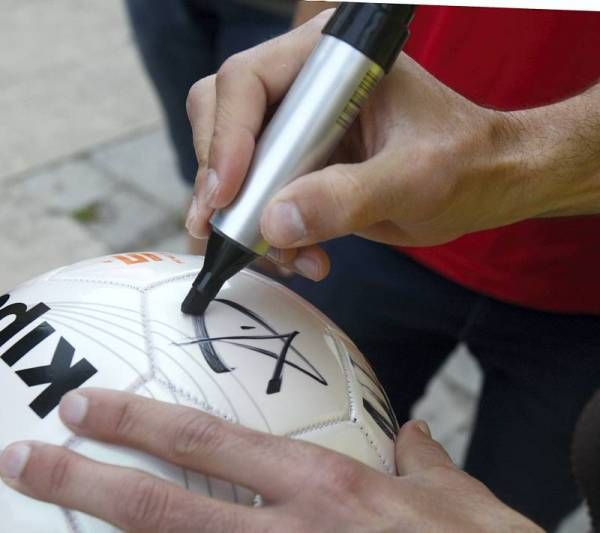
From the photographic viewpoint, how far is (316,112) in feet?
2.63

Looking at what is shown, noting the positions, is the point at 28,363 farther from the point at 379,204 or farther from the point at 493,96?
the point at 493,96

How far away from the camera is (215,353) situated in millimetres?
868

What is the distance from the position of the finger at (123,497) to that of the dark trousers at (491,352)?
0.73 metres

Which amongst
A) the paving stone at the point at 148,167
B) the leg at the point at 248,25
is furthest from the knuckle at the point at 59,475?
the paving stone at the point at 148,167

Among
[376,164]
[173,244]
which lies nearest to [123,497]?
[376,164]

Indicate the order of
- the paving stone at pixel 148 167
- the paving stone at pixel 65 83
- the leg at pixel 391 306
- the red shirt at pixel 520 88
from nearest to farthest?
the red shirt at pixel 520 88
the leg at pixel 391 306
the paving stone at pixel 148 167
the paving stone at pixel 65 83

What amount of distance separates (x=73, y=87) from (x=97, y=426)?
3.12 metres

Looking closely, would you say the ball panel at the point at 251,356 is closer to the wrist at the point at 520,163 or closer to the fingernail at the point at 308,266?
the fingernail at the point at 308,266

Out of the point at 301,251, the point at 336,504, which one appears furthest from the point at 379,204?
the point at 336,504

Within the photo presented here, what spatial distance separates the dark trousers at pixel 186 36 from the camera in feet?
6.52

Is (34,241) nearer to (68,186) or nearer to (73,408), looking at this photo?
(68,186)

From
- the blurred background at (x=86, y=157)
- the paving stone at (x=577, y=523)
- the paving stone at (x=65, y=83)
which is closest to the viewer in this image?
the paving stone at (x=577, y=523)

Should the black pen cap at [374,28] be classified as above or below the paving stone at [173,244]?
above

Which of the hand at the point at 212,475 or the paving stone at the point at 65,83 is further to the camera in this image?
the paving stone at the point at 65,83
